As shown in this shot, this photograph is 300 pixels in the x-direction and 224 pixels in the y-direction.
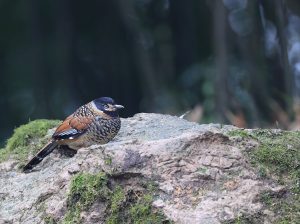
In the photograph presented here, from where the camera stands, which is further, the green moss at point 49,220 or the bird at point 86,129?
the bird at point 86,129

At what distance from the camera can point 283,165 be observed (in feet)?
16.8

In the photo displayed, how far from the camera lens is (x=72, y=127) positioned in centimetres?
637

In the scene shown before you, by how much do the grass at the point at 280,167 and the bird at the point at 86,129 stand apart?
118 cm

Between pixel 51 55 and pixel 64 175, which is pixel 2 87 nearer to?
pixel 51 55

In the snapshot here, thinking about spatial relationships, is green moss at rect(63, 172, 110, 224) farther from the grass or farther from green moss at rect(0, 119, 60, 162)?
green moss at rect(0, 119, 60, 162)

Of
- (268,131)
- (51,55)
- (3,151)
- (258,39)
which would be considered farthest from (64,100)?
(268,131)

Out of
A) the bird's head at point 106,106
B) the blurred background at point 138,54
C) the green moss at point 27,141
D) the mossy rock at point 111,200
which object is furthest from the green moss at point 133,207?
the blurred background at point 138,54

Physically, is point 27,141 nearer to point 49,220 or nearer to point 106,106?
point 106,106

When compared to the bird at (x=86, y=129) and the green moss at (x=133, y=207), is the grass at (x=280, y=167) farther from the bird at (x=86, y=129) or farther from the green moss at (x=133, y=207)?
the bird at (x=86, y=129)

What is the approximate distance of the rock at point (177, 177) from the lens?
491 cm

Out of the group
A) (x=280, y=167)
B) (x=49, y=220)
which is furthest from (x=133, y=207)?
(x=280, y=167)

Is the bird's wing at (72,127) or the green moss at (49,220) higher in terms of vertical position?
the bird's wing at (72,127)

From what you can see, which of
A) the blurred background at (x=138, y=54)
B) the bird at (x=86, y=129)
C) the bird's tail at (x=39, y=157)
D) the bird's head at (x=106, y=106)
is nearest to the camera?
the bird's tail at (x=39, y=157)

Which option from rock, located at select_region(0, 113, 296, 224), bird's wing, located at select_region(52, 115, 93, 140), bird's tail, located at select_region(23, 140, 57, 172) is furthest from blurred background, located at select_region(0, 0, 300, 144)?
rock, located at select_region(0, 113, 296, 224)
